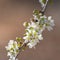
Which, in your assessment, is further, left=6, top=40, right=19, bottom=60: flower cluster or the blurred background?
the blurred background

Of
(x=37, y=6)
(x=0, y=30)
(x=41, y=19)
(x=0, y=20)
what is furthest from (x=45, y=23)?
(x=37, y=6)

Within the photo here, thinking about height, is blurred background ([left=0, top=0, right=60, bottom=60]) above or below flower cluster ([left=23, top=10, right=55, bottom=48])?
above

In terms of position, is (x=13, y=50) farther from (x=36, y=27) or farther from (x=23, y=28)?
(x=23, y=28)

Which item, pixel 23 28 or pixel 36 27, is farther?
pixel 23 28

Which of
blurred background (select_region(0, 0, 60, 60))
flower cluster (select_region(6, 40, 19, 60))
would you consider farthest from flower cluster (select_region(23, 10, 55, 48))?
blurred background (select_region(0, 0, 60, 60))

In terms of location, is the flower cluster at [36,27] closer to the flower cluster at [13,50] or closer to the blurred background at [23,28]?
the flower cluster at [13,50]

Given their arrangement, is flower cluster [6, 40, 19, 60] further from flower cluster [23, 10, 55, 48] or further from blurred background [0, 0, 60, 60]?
blurred background [0, 0, 60, 60]

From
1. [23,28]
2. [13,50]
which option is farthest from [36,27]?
[23,28]

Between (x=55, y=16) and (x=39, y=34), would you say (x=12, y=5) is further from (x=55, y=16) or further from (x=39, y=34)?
(x=39, y=34)
